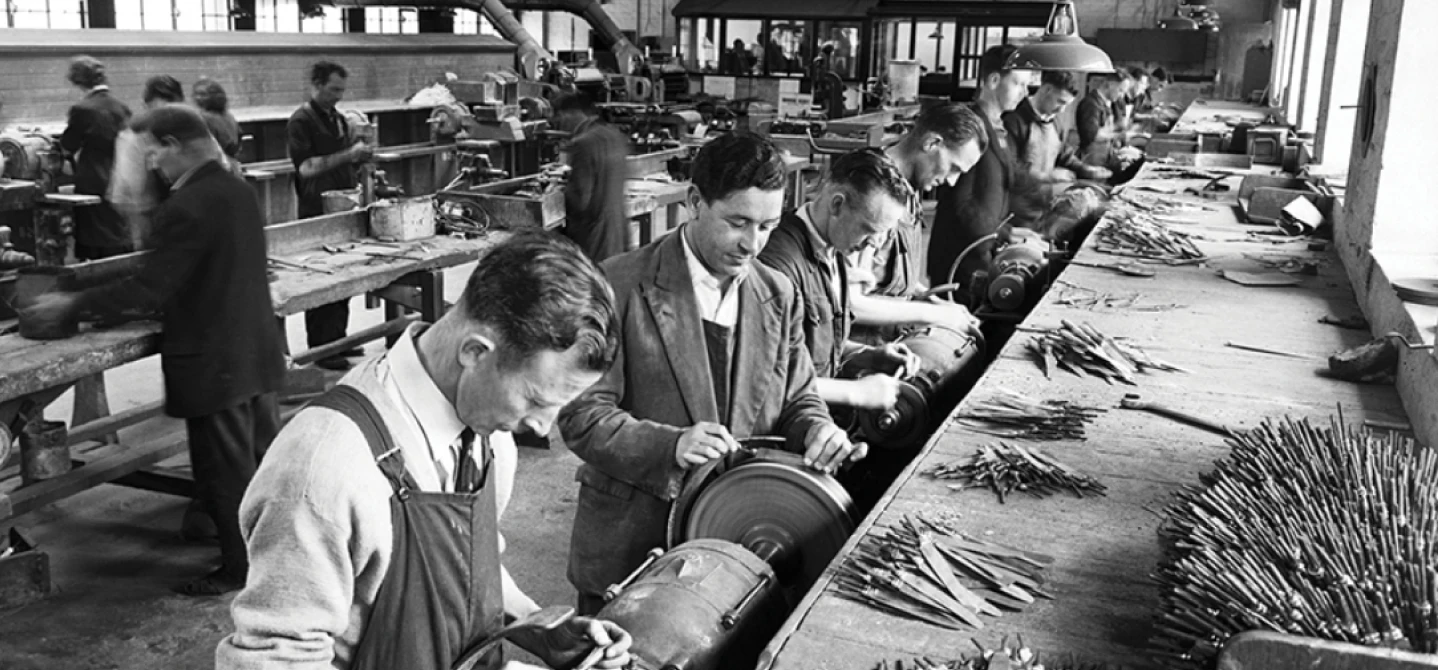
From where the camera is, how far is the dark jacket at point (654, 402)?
104 inches

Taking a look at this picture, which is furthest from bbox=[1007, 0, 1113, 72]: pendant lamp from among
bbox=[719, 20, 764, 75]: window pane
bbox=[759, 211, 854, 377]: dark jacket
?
bbox=[719, 20, 764, 75]: window pane

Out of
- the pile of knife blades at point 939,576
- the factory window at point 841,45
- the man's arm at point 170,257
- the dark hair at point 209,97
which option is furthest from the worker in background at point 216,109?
the factory window at point 841,45

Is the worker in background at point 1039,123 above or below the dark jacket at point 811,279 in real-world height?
above

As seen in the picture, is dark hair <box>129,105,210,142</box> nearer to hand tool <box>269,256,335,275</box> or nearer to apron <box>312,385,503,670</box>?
hand tool <box>269,256,335,275</box>

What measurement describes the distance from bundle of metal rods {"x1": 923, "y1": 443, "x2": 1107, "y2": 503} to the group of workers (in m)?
0.24

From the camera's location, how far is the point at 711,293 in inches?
109

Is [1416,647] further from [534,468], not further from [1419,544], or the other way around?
[534,468]

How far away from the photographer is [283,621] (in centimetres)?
151

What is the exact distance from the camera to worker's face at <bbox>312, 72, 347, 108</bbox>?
7016 millimetres

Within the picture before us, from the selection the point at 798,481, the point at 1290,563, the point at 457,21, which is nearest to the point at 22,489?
the point at 798,481

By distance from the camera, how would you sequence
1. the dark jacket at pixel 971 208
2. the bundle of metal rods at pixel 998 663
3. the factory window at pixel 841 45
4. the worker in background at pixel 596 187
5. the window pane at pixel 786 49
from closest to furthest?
the bundle of metal rods at pixel 998 663 → the dark jacket at pixel 971 208 → the worker in background at pixel 596 187 → the factory window at pixel 841 45 → the window pane at pixel 786 49

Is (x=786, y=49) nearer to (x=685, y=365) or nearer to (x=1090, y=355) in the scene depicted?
(x=1090, y=355)

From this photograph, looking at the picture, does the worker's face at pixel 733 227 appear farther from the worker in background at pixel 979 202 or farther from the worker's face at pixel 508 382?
the worker in background at pixel 979 202

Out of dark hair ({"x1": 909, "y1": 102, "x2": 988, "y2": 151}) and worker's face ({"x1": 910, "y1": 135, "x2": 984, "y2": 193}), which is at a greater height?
dark hair ({"x1": 909, "y1": 102, "x2": 988, "y2": 151})
